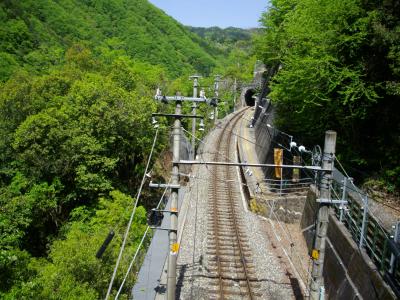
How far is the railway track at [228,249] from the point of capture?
1438 cm

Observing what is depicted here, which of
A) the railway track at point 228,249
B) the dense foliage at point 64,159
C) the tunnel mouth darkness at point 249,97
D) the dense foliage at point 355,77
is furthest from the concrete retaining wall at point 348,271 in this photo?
the tunnel mouth darkness at point 249,97

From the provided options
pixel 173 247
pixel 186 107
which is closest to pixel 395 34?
pixel 173 247

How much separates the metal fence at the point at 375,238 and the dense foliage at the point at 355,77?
2578 millimetres

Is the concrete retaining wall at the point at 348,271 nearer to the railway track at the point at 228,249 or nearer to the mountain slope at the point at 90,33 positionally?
the railway track at the point at 228,249

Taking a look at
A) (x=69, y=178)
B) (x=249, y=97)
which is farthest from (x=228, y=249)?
(x=249, y=97)

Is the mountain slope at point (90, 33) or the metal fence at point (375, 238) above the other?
the mountain slope at point (90, 33)

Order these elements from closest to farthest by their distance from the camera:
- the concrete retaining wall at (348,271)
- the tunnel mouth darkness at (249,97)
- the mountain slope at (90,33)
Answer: the concrete retaining wall at (348,271) < the mountain slope at (90,33) < the tunnel mouth darkness at (249,97)

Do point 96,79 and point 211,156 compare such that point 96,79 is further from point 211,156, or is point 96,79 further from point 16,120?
point 211,156

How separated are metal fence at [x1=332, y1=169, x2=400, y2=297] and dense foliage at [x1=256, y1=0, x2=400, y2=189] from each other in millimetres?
2578

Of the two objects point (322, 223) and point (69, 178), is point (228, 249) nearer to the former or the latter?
point (322, 223)

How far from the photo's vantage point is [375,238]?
11.8 metres

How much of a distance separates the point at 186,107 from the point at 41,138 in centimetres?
2247

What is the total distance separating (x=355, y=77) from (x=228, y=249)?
30.5 feet

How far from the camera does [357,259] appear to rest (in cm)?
1199
